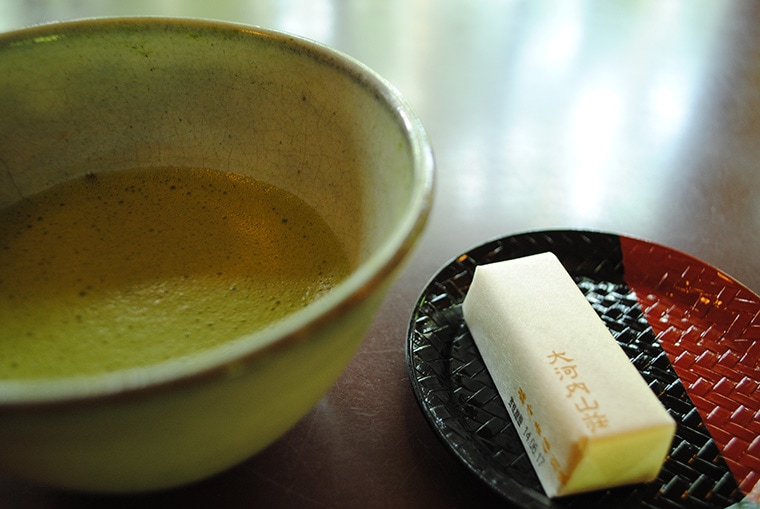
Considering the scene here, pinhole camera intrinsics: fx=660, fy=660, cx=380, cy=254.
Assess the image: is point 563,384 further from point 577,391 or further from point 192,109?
point 192,109

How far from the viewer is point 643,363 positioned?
59cm

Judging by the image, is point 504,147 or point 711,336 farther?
point 504,147

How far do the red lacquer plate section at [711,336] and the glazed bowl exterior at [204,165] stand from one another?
1.03 feet

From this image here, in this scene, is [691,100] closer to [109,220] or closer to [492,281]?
[492,281]

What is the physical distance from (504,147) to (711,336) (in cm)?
43

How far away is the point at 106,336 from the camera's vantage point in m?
0.49

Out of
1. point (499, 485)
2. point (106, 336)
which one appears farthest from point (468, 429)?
point (106, 336)

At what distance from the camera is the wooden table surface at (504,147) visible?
20.0 inches

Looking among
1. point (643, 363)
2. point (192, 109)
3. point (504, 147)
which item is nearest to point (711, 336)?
point (643, 363)

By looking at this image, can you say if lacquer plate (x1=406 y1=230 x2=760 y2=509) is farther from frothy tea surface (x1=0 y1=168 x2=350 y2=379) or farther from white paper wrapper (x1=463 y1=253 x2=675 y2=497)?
frothy tea surface (x1=0 y1=168 x2=350 y2=379)

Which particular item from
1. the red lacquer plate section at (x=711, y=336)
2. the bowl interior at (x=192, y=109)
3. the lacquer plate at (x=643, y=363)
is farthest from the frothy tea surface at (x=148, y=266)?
the red lacquer plate section at (x=711, y=336)

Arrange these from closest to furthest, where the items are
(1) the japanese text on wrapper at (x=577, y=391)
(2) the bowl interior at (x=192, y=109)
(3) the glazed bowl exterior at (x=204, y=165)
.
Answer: (3) the glazed bowl exterior at (x=204, y=165)
(1) the japanese text on wrapper at (x=577, y=391)
(2) the bowl interior at (x=192, y=109)

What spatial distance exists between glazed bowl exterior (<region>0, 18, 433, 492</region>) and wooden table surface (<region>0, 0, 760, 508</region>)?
12 centimetres

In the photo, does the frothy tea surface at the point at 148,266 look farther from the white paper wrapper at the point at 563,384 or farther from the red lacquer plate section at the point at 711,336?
the red lacquer plate section at the point at 711,336
